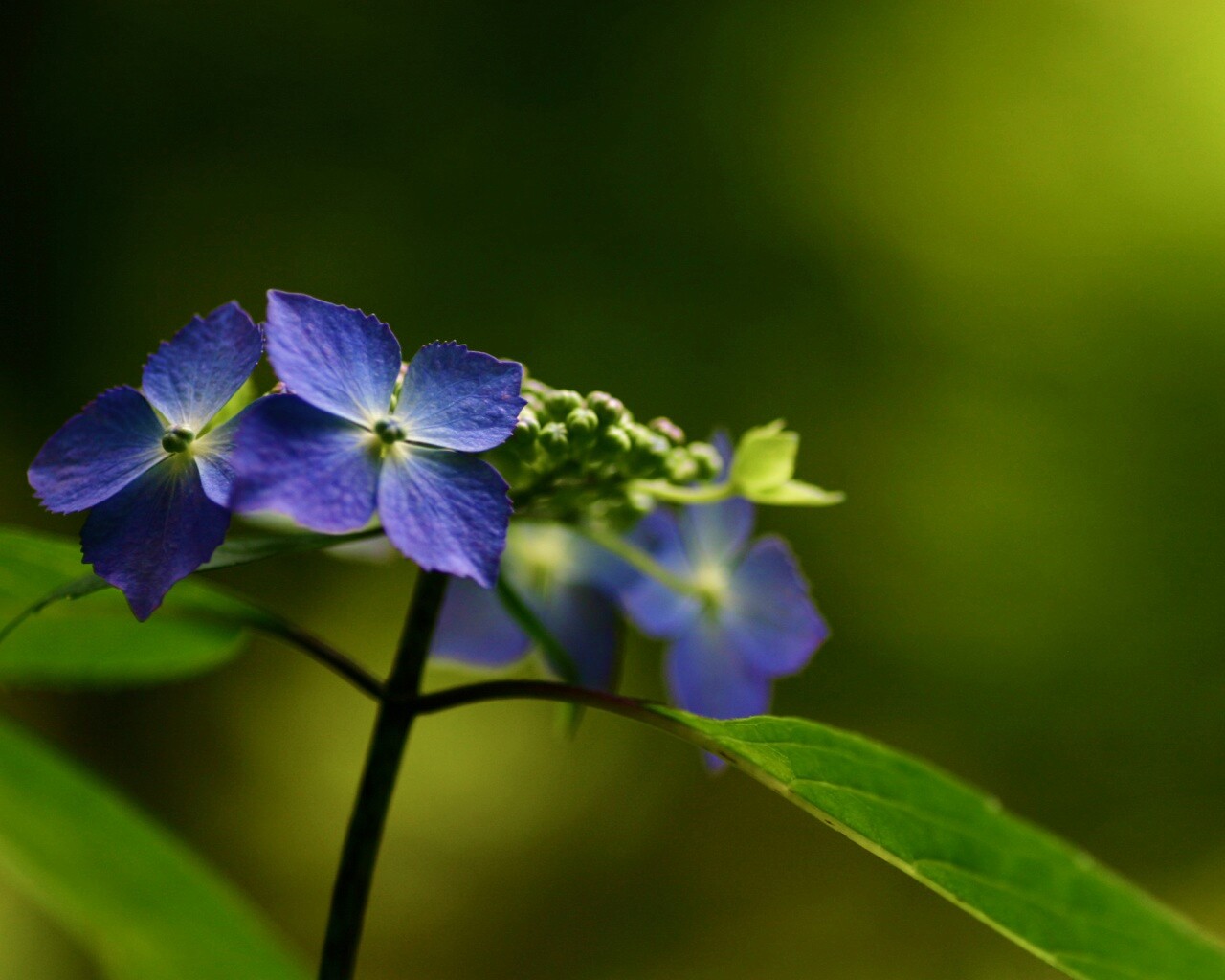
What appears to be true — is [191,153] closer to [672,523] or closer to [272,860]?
[272,860]

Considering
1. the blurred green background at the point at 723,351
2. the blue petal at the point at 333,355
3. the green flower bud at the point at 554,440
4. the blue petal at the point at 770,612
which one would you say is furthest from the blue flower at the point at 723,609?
the blurred green background at the point at 723,351

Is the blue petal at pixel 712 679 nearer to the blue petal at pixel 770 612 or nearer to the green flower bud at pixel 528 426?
the blue petal at pixel 770 612

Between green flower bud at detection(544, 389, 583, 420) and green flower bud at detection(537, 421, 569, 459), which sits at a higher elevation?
green flower bud at detection(544, 389, 583, 420)

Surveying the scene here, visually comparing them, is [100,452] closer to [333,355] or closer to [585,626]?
[333,355]

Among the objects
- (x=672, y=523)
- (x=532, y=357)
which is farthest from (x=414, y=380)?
(x=532, y=357)

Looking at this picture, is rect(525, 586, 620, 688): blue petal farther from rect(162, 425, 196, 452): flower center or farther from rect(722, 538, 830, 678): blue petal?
rect(162, 425, 196, 452): flower center

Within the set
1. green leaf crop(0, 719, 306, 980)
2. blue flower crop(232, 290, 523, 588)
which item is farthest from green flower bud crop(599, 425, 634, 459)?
green leaf crop(0, 719, 306, 980)
